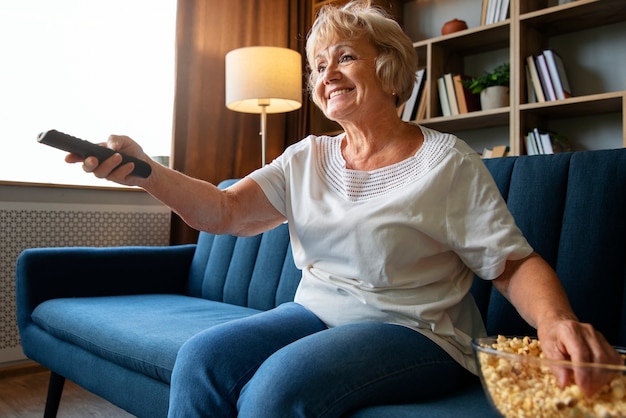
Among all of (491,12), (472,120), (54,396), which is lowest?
(54,396)

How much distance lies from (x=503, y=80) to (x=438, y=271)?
1.91 metres

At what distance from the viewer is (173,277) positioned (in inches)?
90.6

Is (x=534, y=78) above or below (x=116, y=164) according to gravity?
above

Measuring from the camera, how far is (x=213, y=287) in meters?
2.14

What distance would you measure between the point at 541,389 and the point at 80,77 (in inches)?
107

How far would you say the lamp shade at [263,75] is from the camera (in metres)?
2.74

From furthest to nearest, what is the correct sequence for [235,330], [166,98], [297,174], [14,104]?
[166,98] → [14,104] → [297,174] → [235,330]

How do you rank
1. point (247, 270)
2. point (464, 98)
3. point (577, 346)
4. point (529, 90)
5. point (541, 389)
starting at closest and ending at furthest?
point (541, 389)
point (577, 346)
point (247, 270)
point (529, 90)
point (464, 98)

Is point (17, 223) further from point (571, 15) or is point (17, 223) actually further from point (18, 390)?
point (571, 15)

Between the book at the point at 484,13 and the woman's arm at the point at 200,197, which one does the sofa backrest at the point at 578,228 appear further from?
the book at the point at 484,13

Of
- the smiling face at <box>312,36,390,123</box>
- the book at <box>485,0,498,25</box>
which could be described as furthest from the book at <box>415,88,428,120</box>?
the smiling face at <box>312,36,390,123</box>

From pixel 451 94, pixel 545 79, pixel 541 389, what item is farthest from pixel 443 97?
pixel 541 389

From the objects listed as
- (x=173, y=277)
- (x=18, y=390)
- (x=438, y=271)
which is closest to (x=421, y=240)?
(x=438, y=271)

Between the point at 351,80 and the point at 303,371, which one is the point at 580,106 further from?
the point at 303,371
